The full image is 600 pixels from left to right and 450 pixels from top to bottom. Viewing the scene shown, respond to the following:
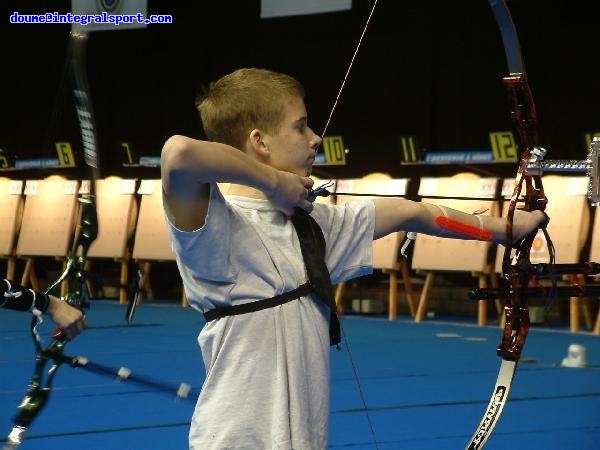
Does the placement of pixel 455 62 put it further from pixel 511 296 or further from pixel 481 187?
pixel 511 296

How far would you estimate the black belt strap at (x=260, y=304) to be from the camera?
5.44ft

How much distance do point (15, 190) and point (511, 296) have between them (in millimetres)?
9130

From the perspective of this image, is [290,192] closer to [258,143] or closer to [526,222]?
[258,143]

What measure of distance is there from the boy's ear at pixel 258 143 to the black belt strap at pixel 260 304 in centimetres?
23

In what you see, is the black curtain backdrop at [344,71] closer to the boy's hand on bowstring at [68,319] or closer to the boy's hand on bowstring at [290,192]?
the boy's hand on bowstring at [68,319]

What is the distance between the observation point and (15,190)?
10.8 meters

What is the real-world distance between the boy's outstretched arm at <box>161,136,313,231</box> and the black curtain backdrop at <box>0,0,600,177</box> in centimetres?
545

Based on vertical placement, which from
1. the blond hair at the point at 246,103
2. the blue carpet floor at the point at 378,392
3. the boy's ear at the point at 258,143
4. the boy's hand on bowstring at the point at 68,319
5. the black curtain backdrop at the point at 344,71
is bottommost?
the blue carpet floor at the point at 378,392

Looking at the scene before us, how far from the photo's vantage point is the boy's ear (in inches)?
68.0

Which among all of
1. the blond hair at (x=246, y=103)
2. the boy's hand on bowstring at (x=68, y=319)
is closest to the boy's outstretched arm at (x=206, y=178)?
the blond hair at (x=246, y=103)

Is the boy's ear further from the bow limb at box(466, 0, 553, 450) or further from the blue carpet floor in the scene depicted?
the blue carpet floor

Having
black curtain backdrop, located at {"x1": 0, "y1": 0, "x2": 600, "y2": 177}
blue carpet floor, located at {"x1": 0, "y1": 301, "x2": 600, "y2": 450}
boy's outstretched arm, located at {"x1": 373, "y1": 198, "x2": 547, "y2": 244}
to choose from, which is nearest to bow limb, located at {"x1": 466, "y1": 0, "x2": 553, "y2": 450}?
boy's outstretched arm, located at {"x1": 373, "y1": 198, "x2": 547, "y2": 244}

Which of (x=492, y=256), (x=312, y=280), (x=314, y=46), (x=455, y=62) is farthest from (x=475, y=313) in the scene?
(x=312, y=280)

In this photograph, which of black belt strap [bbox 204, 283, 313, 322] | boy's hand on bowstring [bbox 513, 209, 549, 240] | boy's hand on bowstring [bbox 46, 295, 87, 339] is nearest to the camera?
black belt strap [bbox 204, 283, 313, 322]
